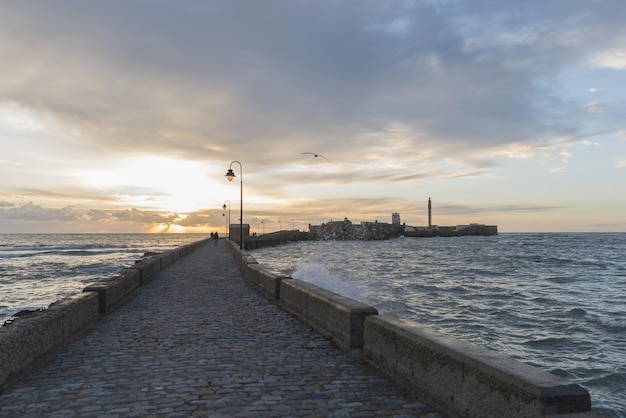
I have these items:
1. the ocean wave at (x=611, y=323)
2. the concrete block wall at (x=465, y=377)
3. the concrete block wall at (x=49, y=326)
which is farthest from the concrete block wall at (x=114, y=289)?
the ocean wave at (x=611, y=323)

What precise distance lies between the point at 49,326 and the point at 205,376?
2767 mm

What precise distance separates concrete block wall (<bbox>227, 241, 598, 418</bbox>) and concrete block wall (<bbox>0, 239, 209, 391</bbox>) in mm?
4128

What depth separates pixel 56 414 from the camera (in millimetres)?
4582

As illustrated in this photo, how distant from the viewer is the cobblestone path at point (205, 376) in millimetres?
4734

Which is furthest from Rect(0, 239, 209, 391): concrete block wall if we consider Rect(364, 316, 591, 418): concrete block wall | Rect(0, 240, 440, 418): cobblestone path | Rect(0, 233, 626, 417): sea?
Rect(0, 233, 626, 417): sea

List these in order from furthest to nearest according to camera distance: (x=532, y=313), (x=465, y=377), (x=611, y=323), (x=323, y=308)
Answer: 1. (x=532, y=313)
2. (x=611, y=323)
3. (x=323, y=308)
4. (x=465, y=377)

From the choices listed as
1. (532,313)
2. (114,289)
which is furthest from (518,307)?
(114,289)

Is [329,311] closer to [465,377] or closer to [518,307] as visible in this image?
[465,377]

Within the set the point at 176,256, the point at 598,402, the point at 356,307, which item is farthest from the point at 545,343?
the point at 176,256

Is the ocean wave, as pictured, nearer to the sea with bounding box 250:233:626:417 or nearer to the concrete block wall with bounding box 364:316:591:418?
the sea with bounding box 250:233:626:417

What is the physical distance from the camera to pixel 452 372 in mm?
4387

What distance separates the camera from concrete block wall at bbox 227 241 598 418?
11.1ft

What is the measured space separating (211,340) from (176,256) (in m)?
21.6

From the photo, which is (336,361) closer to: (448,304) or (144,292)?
(144,292)
